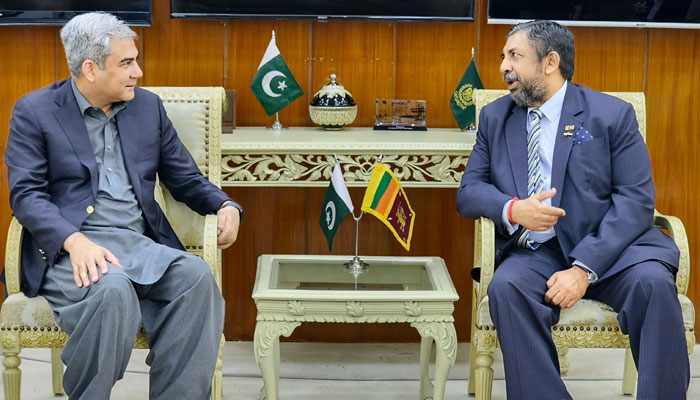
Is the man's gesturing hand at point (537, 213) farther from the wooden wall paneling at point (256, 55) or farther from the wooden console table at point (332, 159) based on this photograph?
the wooden wall paneling at point (256, 55)

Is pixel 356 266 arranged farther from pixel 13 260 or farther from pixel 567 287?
pixel 13 260

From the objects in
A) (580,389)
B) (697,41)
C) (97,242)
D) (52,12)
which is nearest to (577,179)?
(580,389)

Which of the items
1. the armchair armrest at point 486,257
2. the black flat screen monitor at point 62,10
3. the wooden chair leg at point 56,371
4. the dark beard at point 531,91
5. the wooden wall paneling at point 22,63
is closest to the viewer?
the armchair armrest at point 486,257

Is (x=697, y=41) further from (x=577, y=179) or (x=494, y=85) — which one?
(x=577, y=179)

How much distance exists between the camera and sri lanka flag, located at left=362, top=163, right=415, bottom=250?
10.3 ft

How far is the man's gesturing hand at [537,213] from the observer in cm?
286

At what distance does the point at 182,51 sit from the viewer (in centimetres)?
379

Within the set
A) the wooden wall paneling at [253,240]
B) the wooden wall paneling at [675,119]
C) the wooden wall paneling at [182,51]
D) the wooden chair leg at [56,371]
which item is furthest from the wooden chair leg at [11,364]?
the wooden wall paneling at [675,119]

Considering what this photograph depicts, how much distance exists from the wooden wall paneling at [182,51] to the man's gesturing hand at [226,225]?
96 cm

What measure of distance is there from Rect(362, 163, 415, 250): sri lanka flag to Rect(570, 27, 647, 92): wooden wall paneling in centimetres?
110

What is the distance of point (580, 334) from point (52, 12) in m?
2.33

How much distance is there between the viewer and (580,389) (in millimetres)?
3512

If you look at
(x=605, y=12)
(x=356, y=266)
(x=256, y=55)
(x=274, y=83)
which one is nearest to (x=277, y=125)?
(x=274, y=83)

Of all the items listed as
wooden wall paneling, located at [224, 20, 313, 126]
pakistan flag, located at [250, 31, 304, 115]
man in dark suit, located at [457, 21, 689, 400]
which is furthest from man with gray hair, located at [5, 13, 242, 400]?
man in dark suit, located at [457, 21, 689, 400]
